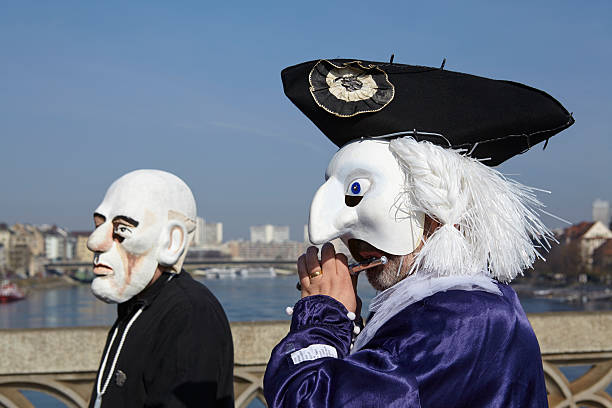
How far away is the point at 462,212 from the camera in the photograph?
1.60 metres

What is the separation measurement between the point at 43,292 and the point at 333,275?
5084 centimetres

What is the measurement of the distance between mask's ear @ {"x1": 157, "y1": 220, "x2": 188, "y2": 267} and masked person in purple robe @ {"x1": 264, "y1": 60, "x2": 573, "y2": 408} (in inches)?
40.5

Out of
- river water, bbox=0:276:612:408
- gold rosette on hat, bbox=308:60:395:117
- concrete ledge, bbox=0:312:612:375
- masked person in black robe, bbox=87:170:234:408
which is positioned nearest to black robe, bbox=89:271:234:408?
masked person in black robe, bbox=87:170:234:408

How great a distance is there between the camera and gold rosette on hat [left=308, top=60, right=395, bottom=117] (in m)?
1.67

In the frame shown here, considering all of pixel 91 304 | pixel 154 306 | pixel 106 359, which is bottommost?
pixel 91 304

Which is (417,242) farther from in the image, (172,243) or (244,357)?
(244,357)

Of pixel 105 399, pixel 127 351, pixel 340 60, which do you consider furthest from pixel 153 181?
pixel 340 60

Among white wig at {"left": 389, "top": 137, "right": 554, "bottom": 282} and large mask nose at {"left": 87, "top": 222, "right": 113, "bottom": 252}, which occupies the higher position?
white wig at {"left": 389, "top": 137, "right": 554, "bottom": 282}

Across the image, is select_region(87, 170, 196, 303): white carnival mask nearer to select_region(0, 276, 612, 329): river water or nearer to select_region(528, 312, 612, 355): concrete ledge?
select_region(528, 312, 612, 355): concrete ledge

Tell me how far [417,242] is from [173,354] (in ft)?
3.53

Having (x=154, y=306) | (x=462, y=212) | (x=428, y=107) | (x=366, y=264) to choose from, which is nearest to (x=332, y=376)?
(x=366, y=264)

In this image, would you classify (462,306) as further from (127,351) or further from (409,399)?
(127,351)

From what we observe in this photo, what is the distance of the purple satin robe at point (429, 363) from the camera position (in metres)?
1.36

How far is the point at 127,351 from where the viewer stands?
247 centimetres
